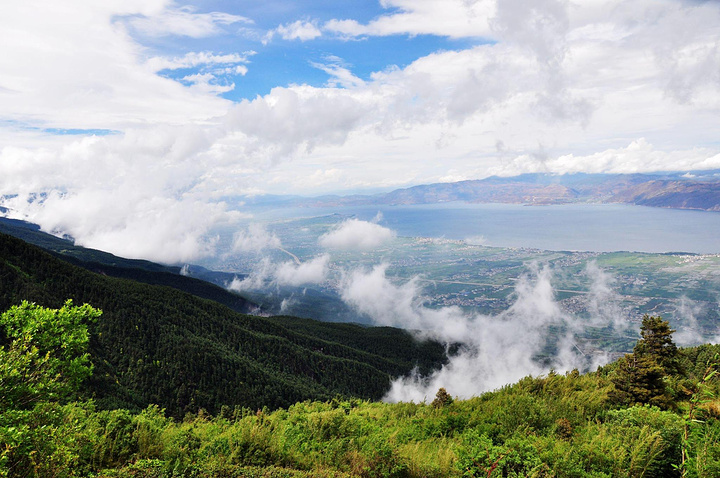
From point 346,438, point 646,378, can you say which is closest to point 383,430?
point 346,438

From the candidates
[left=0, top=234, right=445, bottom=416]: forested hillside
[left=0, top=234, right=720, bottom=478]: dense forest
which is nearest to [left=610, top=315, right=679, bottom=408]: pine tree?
[left=0, top=234, right=720, bottom=478]: dense forest

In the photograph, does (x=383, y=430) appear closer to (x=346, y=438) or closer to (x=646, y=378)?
(x=346, y=438)

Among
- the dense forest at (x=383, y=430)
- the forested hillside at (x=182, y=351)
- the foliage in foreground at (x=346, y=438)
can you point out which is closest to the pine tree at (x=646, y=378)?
the dense forest at (x=383, y=430)

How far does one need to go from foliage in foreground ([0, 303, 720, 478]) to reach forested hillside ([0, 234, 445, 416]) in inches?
1536

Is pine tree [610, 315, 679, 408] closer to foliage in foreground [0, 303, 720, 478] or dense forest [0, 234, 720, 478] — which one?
dense forest [0, 234, 720, 478]

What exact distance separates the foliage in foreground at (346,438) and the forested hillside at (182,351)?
1536 inches

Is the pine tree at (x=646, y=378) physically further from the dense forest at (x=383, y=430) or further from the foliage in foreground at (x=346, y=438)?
the foliage in foreground at (x=346, y=438)

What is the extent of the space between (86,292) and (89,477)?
101m

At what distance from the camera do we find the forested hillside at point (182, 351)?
6525 cm

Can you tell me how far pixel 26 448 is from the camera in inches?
269

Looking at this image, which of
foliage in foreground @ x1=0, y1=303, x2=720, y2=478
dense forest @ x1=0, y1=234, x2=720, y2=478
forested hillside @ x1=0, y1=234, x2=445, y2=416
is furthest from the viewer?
forested hillside @ x1=0, y1=234, x2=445, y2=416

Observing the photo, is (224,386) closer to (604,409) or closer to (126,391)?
(126,391)

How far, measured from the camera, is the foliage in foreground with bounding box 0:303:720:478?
7270 millimetres

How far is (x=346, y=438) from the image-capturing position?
11875 mm
